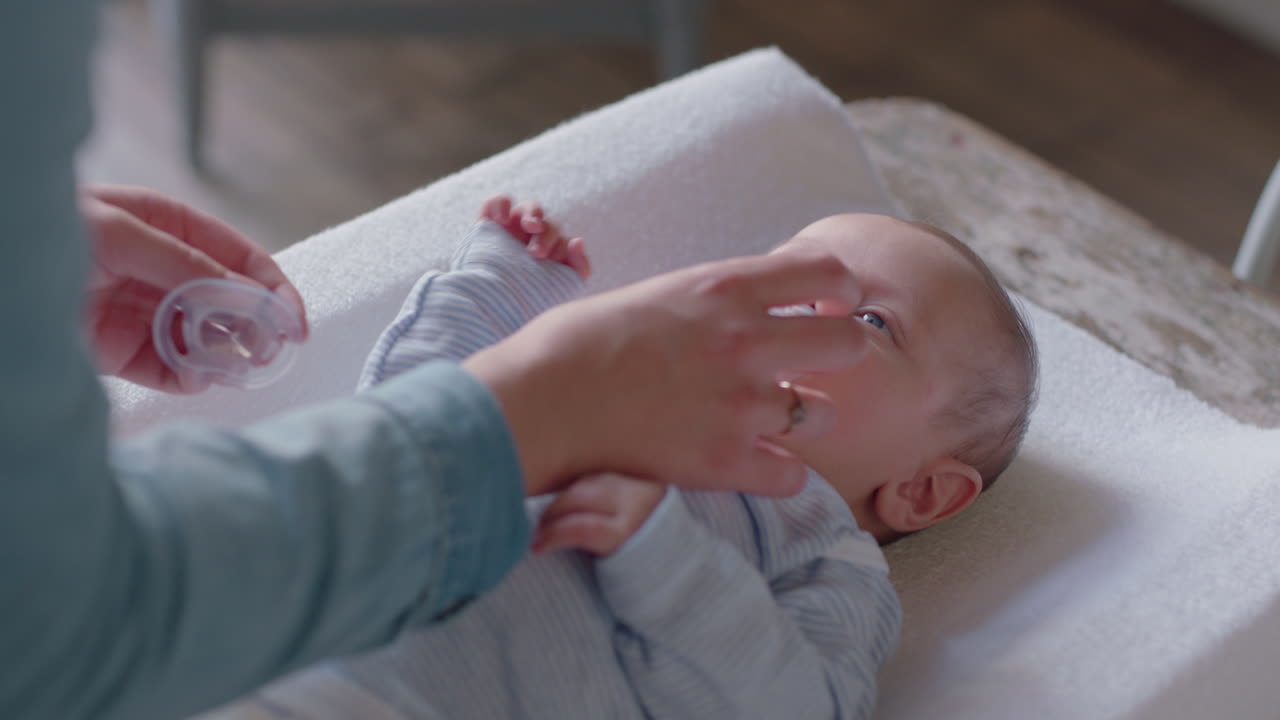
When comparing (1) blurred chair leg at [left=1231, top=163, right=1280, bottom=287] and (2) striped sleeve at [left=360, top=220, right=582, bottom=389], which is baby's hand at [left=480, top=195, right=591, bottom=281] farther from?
(1) blurred chair leg at [left=1231, top=163, right=1280, bottom=287]

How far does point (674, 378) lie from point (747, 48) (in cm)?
202

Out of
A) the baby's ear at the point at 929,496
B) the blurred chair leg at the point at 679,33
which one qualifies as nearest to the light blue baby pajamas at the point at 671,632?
the baby's ear at the point at 929,496

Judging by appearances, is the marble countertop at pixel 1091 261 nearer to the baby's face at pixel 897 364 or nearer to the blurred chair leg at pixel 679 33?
the baby's face at pixel 897 364

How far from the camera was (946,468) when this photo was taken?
0.90m

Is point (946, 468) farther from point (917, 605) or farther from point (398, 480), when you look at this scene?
point (398, 480)

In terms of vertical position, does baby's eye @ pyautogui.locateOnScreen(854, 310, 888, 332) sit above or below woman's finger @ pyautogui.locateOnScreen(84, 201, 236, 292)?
below

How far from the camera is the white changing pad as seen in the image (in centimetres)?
81

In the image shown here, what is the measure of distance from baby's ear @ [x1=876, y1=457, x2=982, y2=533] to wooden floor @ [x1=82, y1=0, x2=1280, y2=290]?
141cm

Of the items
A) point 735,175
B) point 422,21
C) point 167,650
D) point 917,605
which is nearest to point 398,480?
point 167,650

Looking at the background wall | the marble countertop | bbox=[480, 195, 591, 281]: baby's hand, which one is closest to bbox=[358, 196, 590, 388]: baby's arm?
bbox=[480, 195, 591, 281]: baby's hand

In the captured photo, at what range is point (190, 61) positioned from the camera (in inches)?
78.9

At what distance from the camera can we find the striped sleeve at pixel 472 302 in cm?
83

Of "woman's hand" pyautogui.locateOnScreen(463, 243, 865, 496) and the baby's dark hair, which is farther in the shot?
the baby's dark hair

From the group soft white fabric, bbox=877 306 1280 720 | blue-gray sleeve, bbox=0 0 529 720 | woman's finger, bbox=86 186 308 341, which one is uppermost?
blue-gray sleeve, bbox=0 0 529 720
